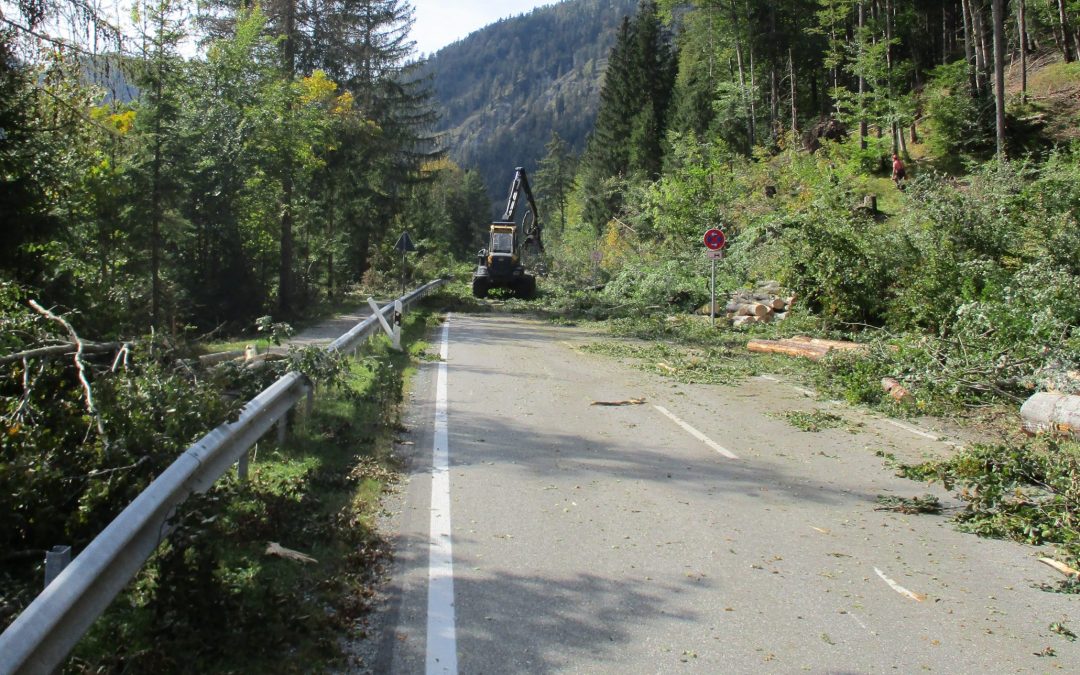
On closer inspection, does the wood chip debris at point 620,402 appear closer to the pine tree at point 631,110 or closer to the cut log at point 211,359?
the cut log at point 211,359

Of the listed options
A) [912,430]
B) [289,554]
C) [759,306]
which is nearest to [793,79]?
[759,306]

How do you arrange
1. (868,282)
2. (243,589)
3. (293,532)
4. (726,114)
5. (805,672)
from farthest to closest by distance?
(726,114) → (868,282) → (293,532) → (243,589) → (805,672)

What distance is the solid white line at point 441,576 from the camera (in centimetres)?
421

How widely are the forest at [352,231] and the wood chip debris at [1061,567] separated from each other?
37cm

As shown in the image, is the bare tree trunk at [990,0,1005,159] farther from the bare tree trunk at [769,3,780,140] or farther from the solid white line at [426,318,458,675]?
the solid white line at [426,318,458,675]

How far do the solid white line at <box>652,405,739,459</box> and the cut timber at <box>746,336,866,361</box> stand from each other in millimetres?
4829

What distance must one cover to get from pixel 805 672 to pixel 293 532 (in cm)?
350

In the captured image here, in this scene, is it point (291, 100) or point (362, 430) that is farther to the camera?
point (291, 100)

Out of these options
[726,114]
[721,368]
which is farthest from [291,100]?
[726,114]

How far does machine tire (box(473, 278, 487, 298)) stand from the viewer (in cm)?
3475

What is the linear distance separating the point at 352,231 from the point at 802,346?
27702 mm

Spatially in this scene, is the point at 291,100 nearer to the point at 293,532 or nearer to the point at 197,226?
the point at 197,226

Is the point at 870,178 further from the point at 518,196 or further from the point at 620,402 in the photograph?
the point at 620,402

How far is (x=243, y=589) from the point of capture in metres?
4.68
